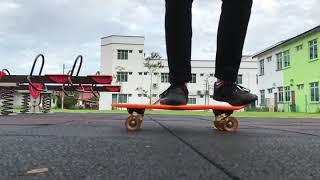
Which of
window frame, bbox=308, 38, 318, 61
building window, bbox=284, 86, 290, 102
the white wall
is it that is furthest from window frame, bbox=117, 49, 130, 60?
window frame, bbox=308, 38, 318, 61

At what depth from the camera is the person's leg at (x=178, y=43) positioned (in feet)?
8.14

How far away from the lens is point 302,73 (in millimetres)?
35469

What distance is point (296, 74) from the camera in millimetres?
36594

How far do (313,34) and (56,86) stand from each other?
26.5 metres

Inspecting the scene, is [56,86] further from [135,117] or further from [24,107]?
[135,117]

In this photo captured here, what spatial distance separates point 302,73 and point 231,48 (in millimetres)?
34820

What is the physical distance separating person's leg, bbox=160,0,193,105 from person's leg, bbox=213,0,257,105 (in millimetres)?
179

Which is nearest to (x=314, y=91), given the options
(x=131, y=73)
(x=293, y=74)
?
(x=293, y=74)

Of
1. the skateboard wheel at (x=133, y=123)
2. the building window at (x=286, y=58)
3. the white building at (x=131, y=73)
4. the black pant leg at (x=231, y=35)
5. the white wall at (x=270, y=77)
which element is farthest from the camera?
the white building at (x=131, y=73)

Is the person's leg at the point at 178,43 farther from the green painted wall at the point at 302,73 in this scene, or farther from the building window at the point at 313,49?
the building window at the point at 313,49

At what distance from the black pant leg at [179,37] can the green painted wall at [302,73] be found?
1233 inches

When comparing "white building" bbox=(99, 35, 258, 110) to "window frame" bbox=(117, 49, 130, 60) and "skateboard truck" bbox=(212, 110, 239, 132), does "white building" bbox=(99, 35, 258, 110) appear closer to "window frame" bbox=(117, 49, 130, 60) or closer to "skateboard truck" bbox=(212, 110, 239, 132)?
"window frame" bbox=(117, 49, 130, 60)

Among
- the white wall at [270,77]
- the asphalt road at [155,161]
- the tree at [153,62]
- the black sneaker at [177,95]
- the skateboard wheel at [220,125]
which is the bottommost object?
the asphalt road at [155,161]

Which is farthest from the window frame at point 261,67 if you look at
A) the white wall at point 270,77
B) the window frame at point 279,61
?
the window frame at point 279,61
